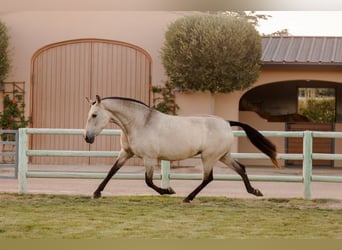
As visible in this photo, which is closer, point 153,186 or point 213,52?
point 153,186

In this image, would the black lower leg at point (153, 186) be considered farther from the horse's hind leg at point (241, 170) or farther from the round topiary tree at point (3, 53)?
the round topiary tree at point (3, 53)

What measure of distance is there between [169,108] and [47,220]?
9.18 metres

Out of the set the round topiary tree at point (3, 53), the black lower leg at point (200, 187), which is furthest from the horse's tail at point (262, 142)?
the round topiary tree at point (3, 53)

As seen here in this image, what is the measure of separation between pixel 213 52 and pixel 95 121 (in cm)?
714

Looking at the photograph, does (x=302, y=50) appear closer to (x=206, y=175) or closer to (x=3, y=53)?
(x=3, y=53)

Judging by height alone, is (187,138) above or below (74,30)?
below

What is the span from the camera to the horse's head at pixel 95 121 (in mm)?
8906

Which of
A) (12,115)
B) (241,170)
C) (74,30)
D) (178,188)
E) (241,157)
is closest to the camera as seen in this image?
(241,170)

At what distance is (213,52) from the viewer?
15.7 m

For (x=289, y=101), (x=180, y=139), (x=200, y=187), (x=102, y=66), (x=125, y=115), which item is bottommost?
(x=200, y=187)

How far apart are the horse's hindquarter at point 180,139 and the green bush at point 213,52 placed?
258 inches

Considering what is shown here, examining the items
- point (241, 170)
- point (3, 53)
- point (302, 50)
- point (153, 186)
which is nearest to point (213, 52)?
point (302, 50)

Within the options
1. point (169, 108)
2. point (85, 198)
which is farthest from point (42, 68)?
point (85, 198)

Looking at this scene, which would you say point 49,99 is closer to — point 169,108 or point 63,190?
point 169,108
